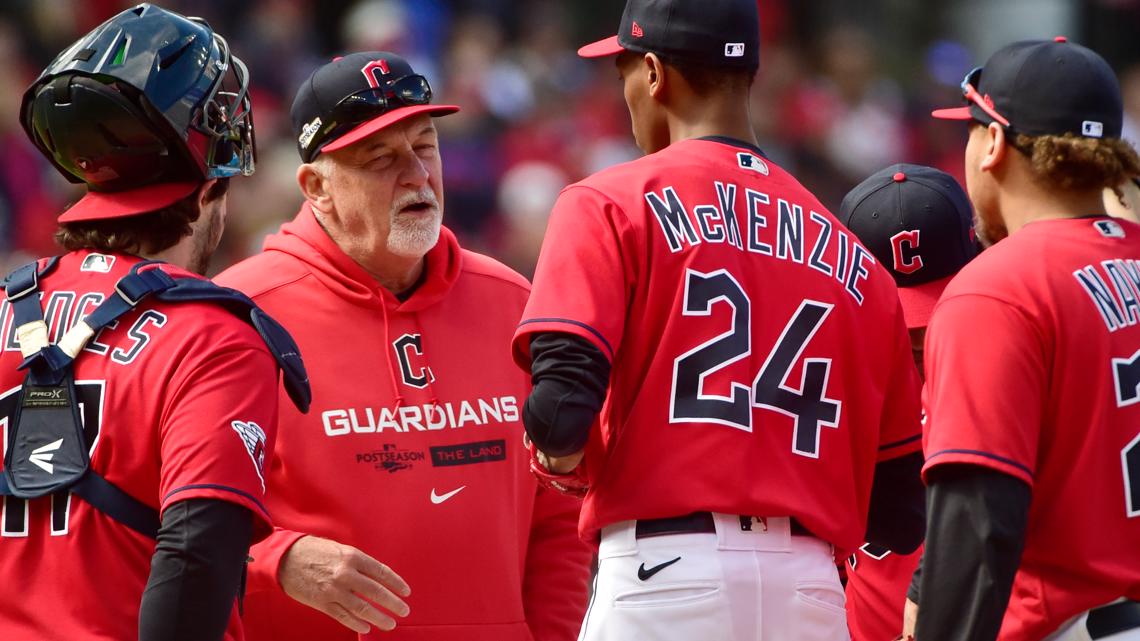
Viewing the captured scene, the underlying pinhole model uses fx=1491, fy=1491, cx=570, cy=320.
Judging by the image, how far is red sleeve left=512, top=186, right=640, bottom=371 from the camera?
10.0ft

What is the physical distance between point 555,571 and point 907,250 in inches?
51.4

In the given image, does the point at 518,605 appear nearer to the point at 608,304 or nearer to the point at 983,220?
the point at 608,304

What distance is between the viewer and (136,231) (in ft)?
10.4

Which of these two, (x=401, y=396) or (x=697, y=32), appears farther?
(x=401, y=396)

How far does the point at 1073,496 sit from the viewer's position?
2.96m

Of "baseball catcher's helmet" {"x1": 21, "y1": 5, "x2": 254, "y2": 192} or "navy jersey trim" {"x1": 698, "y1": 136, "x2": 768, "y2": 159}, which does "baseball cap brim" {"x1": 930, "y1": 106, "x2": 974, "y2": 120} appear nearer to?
"navy jersey trim" {"x1": 698, "y1": 136, "x2": 768, "y2": 159}

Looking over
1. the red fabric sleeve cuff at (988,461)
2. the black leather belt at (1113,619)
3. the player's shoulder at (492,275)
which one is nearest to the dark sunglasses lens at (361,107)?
the player's shoulder at (492,275)

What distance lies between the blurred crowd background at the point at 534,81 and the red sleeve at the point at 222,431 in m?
6.28

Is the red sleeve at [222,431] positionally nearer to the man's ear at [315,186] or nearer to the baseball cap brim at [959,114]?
the man's ear at [315,186]

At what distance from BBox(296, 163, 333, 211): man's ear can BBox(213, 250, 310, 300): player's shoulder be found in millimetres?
172

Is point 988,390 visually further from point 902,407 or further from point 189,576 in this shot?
point 189,576

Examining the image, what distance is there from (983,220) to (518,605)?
1580mm

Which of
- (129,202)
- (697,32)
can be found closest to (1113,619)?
(697,32)

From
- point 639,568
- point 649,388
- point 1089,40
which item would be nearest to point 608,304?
point 649,388
